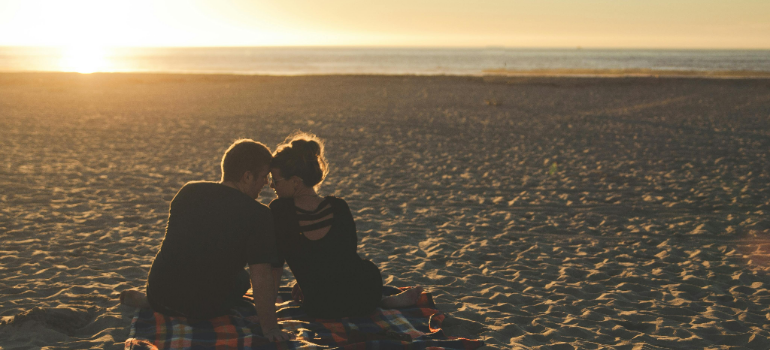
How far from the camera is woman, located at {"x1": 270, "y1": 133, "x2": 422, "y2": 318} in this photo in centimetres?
376

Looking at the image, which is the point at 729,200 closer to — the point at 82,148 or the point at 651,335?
the point at 651,335

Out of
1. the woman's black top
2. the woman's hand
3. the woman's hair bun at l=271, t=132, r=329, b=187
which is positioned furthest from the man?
the woman's hand

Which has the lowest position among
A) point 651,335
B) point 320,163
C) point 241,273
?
point 651,335

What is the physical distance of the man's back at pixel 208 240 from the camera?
354 cm

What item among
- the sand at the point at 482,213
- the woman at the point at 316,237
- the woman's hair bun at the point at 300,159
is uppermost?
the woman's hair bun at the point at 300,159

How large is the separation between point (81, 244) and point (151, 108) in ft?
51.1

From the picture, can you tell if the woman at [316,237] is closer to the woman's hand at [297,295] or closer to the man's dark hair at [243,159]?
the man's dark hair at [243,159]

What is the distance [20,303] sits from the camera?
454 cm

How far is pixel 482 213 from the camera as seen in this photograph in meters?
7.68

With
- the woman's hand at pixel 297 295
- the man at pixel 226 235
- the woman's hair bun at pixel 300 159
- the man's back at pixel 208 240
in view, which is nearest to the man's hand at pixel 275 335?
the man at pixel 226 235

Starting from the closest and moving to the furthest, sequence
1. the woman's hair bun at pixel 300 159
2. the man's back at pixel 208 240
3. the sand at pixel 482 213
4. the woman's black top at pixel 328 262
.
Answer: the man's back at pixel 208 240, the woman's hair bun at pixel 300 159, the woman's black top at pixel 328 262, the sand at pixel 482 213

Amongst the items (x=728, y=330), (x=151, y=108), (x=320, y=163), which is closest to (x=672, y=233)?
(x=728, y=330)

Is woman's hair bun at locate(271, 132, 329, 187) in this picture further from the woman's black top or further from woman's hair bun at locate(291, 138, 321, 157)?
the woman's black top

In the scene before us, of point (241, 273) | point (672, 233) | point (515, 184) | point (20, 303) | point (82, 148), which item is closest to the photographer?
point (241, 273)
